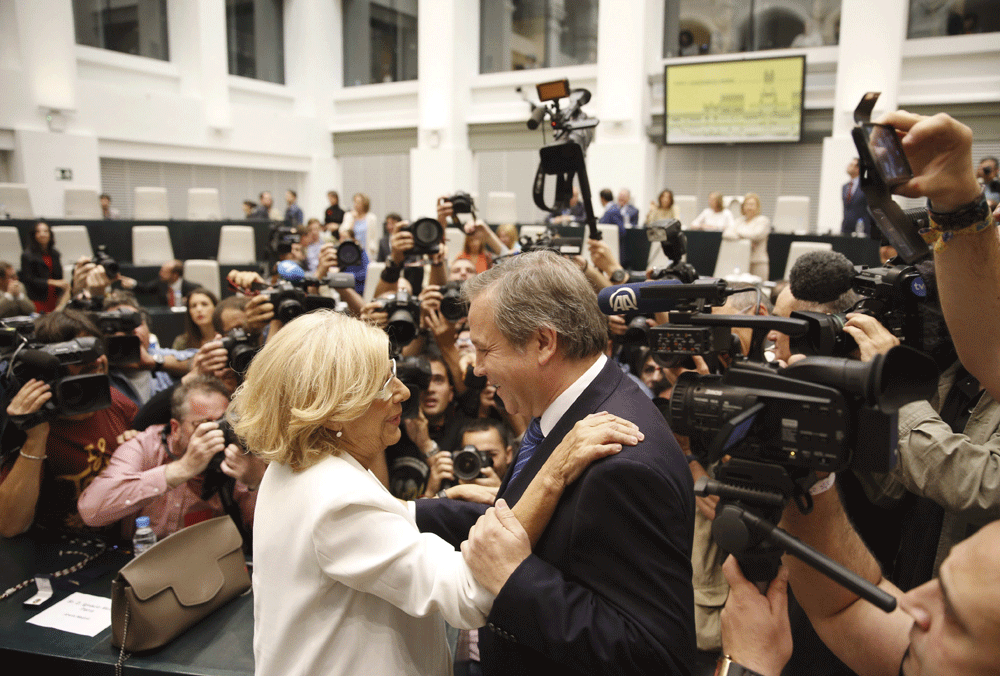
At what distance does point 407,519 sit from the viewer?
4.61 feet

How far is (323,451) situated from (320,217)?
1625 centimetres

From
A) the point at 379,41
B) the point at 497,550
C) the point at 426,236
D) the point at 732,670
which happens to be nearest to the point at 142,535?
the point at 497,550

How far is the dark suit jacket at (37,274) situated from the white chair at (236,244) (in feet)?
7.43

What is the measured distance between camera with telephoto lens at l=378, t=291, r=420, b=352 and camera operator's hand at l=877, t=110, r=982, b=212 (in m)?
1.85

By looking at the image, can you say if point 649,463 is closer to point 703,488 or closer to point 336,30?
point 703,488

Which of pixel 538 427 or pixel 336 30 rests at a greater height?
pixel 336 30

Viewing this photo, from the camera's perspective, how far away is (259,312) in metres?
2.78

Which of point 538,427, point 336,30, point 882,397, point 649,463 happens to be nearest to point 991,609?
point 882,397

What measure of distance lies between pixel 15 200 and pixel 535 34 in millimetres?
9794

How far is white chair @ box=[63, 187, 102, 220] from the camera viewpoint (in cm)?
1093

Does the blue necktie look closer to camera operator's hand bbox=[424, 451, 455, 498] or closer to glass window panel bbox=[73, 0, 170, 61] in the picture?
camera operator's hand bbox=[424, 451, 455, 498]

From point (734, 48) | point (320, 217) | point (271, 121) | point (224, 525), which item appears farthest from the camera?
point (320, 217)

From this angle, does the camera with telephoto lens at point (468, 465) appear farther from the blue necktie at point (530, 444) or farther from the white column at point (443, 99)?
the white column at point (443, 99)

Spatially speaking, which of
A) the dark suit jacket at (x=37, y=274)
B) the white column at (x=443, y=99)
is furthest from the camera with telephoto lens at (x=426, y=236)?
the white column at (x=443, y=99)
